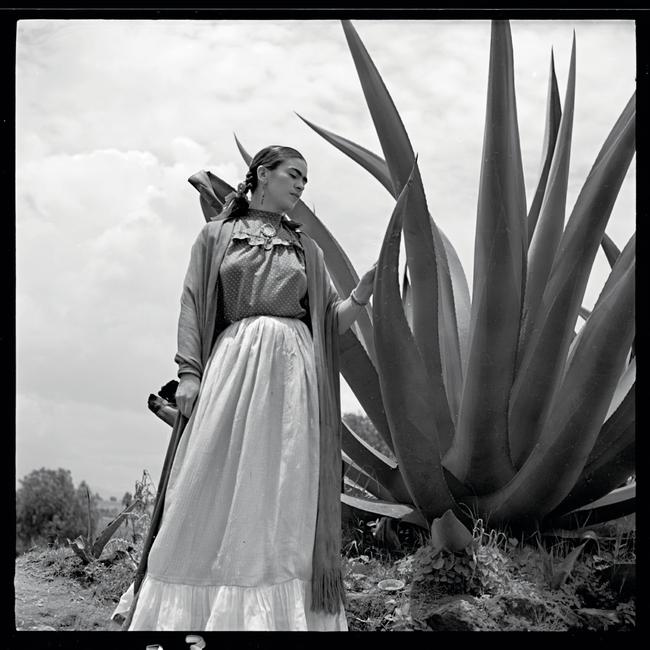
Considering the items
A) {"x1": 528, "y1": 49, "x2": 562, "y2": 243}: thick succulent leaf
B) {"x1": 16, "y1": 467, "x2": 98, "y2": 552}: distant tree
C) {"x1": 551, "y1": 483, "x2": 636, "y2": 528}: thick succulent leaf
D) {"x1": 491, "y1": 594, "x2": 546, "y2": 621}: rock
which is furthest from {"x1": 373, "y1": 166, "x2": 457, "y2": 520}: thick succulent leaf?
{"x1": 16, "y1": 467, "x2": 98, "y2": 552}: distant tree

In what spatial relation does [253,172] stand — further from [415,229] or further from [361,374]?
[361,374]

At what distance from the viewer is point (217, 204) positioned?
312 cm

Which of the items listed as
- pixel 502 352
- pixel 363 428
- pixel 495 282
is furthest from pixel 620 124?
pixel 363 428

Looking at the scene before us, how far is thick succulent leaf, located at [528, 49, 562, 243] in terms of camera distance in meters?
3.55

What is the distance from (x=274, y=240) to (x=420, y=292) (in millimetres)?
546

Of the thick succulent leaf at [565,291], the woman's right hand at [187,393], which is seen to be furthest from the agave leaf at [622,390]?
the woman's right hand at [187,393]

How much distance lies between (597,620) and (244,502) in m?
1.15

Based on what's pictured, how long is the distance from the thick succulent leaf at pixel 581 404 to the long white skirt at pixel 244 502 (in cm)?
72

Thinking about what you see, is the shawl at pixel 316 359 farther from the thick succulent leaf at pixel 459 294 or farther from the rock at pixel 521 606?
the thick succulent leaf at pixel 459 294

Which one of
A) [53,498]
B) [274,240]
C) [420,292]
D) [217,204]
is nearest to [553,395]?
[420,292]

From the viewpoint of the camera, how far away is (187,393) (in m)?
2.58

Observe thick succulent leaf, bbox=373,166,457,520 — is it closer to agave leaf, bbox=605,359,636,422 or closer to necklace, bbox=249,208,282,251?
necklace, bbox=249,208,282,251

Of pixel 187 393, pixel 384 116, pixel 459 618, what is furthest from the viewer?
pixel 384 116
